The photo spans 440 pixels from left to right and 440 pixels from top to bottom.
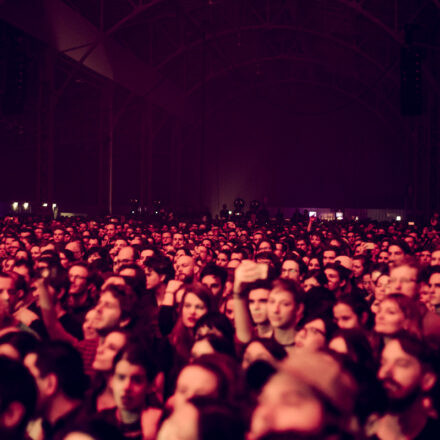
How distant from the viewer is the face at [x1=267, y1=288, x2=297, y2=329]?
558 cm

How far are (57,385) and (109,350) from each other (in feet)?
2.50

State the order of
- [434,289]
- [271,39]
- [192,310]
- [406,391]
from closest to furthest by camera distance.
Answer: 1. [406,391]
2. [192,310]
3. [434,289]
4. [271,39]

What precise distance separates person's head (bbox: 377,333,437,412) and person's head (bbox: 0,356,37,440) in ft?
7.27

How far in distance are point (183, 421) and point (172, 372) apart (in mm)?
1984

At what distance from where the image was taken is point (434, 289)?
7242mm

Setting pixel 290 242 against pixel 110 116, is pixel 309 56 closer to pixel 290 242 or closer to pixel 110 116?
pixel 110 116

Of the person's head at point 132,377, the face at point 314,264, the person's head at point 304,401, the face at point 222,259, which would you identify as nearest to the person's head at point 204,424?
the person's head at point 304,401

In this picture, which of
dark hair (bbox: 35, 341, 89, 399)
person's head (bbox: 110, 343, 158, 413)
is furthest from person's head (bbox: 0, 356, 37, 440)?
person's head (bbox: 110, 343, 158, 413)

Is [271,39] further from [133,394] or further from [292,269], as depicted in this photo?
[133,394]

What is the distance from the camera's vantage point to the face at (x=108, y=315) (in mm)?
5691

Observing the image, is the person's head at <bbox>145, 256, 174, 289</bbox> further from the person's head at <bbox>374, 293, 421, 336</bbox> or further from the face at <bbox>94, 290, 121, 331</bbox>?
the person's head at <bbox>374, 293, 421, 336</bbox>

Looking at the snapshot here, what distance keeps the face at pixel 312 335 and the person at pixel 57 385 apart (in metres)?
1.73

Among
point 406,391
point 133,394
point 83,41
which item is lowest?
point 133,394

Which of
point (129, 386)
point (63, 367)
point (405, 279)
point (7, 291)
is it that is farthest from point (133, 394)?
point (405, 279)
